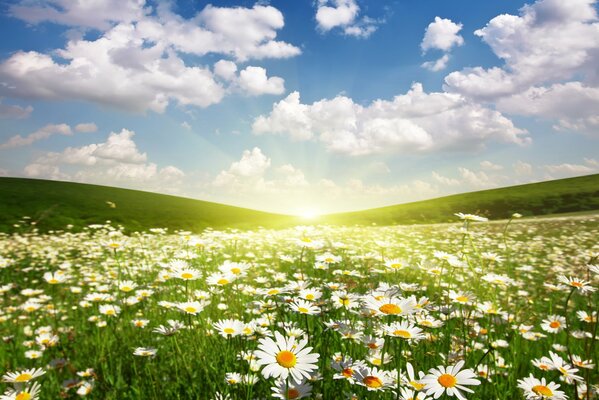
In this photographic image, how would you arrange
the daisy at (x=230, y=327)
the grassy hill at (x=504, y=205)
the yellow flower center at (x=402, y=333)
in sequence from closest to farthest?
the yellow flower center at (x=402, y=333) → the daisy at (x=230, y=327) → the grassy hill at (x=504, y=205)

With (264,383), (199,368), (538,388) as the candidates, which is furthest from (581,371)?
(199,368)

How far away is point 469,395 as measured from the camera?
278 centimetres

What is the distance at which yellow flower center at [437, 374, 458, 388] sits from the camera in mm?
1823

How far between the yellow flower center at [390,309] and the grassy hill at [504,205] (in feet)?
133

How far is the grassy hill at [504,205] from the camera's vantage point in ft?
155

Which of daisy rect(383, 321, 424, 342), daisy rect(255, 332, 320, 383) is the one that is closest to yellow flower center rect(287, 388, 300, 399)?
daisy rect(255, 332, 320, 383)

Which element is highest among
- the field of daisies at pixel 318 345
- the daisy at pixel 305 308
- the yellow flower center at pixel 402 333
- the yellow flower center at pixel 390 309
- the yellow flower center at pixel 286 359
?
the yellow flower center at pixel 390 309

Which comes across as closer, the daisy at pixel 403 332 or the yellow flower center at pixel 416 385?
the daisy at pixel 403 332

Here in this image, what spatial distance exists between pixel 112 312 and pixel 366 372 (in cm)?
377

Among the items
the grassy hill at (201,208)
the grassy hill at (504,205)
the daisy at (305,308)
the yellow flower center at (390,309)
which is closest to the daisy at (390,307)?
the yellow flower center at (390,309)

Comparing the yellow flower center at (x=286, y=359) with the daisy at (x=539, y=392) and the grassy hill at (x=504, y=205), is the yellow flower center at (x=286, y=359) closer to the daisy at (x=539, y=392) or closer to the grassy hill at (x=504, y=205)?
the daisy at (x=539, y=392)

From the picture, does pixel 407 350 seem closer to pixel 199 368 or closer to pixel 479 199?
pixel 199 368

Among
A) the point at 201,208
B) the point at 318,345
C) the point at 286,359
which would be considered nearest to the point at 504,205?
the point at 201,208

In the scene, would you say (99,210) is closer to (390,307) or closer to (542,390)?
(390,307)
